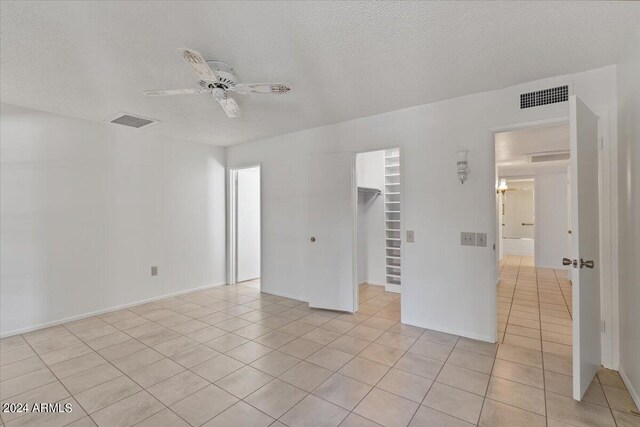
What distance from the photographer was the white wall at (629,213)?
1952 millimetres

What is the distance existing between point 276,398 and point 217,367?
0.72 metres

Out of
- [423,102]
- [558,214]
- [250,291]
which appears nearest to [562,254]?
[558,214]

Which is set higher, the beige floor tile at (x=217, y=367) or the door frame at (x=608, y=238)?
the door frame at (x=608, y=238)

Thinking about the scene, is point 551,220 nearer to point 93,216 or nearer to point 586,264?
point 586,264

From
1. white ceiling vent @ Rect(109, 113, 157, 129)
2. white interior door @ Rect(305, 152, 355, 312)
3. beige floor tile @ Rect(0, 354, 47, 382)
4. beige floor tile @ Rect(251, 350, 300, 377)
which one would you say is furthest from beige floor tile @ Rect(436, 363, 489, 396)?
white ceiling vent @ Rect(109, 113, 157, 129)

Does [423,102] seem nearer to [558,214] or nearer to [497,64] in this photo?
[497,64]

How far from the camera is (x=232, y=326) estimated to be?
339 cm

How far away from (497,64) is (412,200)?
151 cm

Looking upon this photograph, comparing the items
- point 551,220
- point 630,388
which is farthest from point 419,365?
point 551,220

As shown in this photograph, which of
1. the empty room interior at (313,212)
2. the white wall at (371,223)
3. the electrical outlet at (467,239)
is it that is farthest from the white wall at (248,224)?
the electrical outlet at (467,239)

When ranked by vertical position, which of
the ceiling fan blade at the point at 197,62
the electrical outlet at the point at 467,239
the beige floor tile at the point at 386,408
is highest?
the ceiling fan blade at the point at 197,62

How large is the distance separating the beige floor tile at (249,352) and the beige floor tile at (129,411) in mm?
743

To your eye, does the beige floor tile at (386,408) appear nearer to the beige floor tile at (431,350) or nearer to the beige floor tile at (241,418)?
the beige floor tile at (241,418)

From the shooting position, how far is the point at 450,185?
10.2 feet
